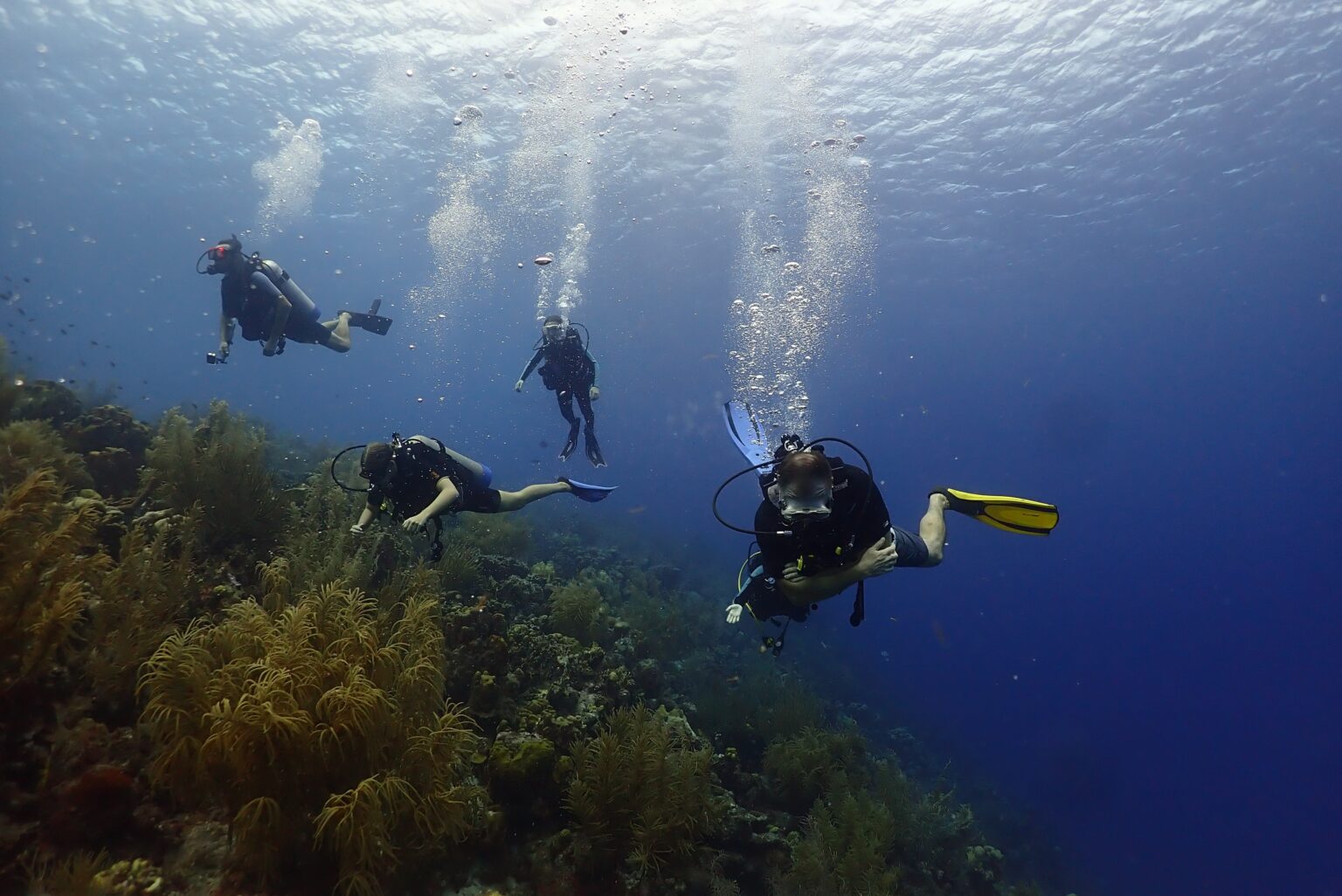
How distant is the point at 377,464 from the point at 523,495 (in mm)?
2886

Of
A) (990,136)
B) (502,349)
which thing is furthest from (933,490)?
(502,349)

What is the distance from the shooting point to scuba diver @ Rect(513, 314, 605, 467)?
548 inches

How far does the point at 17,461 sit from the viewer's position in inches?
258

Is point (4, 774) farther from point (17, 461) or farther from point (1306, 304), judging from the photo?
point (1306, 304)

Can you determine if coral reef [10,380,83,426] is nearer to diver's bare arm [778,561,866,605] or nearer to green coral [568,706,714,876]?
green coral [568,706,714,876]

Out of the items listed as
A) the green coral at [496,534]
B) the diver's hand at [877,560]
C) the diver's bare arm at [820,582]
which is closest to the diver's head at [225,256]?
the green coral at [496,534]

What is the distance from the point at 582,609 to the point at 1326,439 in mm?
130034

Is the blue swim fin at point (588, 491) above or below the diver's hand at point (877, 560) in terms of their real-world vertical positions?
below

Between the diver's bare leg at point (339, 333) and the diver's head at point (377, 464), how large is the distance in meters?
7.93

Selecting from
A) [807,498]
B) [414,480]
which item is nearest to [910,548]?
[807,498]

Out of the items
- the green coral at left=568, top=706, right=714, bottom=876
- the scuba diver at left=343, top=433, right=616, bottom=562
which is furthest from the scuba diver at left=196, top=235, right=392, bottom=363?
the green coral at left=568, top=706, right=714, bottom=876

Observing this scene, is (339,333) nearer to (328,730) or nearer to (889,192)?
(328,730)

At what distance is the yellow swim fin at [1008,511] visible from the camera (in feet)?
17.9

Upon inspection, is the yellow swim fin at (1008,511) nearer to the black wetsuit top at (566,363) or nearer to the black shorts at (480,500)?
the black shorts at (480,500)
